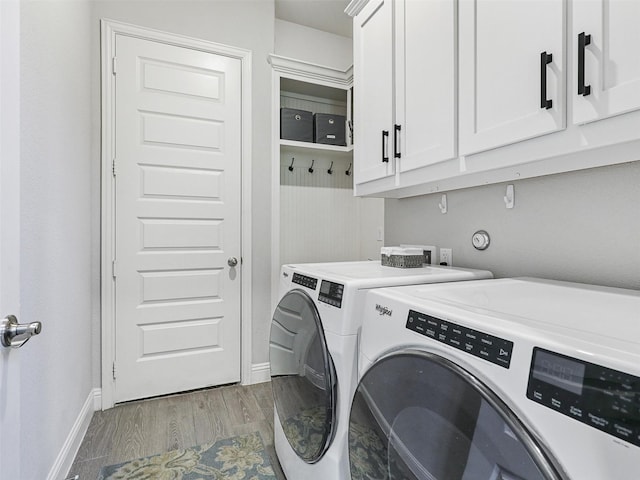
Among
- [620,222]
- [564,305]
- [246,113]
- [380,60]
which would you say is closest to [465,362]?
[564,305]

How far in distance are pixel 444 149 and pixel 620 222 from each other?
589 mm

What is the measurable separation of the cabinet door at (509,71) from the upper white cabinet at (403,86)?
0.07 meters

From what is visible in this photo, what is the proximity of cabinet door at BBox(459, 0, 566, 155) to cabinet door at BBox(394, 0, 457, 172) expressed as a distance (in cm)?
5

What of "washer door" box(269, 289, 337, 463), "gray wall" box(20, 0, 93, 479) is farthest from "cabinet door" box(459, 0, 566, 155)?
"gray wall" box(20, 0, 93, 479)

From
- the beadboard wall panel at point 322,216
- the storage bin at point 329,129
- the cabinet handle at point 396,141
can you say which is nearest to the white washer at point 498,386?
the cabinet handle at point 396,141

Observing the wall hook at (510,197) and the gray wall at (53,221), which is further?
the wall hook at (510,197)

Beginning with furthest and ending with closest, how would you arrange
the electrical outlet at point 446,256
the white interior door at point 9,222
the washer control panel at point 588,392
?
1. the electrical outlet at point 446,256
2. the white interior door at point 9,222
3. the washer control panel at point 588,392

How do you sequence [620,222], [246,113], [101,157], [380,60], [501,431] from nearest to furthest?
[501,431]
[620,222]
[380,60]
[101,157]
[246,113]

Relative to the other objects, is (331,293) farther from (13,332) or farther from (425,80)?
(425,80)

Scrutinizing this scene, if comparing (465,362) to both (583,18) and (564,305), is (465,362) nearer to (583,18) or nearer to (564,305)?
(564,305)

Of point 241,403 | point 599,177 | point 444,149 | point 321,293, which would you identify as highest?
point 444,149

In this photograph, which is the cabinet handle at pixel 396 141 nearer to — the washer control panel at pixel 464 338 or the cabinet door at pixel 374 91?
the cabinet door at pixel 374 91

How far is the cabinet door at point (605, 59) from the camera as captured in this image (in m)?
0.76

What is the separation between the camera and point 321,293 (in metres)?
1.21
